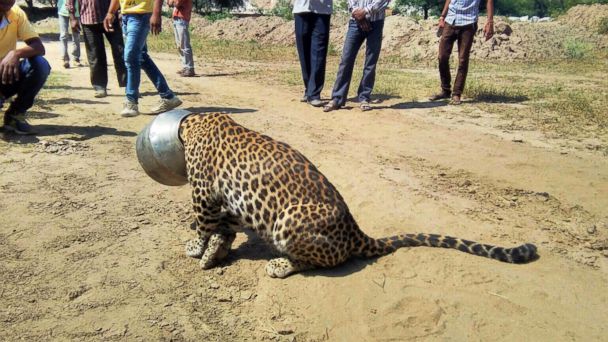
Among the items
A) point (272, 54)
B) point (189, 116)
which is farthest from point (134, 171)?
point (272, 54)

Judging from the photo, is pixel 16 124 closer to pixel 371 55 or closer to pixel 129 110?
pixel 129 110

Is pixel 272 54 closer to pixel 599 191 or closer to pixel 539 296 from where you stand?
pixel 599 191

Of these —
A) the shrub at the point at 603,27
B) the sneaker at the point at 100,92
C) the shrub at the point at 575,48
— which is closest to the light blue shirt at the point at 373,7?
the sneaker at the point at 100,92

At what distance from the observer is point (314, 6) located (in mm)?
9086

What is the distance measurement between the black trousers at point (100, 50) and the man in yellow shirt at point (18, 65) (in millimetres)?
2115

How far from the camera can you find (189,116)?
4578mm

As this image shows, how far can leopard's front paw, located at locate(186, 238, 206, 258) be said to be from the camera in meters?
4.50

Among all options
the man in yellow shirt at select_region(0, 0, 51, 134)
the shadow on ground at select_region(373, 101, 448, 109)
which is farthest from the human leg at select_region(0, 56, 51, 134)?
the shadow on ground at select_region(373, 101, 448, 109)

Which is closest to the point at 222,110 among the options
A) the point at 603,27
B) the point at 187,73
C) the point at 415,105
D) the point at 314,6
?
the point at 314,6

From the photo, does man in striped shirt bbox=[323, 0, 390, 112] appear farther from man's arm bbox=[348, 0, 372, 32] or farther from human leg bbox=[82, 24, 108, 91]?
human leg bbox=[82, 24, 108, 91]

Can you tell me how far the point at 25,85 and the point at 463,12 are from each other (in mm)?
7380

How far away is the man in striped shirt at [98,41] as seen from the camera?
8.92 m

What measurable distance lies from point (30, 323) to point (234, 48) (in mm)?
18153

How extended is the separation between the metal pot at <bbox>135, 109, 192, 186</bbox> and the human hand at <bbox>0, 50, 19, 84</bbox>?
3.13 m
